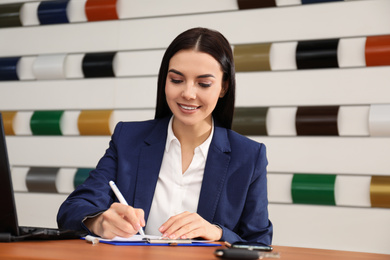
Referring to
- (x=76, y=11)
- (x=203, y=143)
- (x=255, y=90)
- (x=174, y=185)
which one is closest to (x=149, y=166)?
(x=174, y=185)

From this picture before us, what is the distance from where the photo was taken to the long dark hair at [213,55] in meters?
1.98

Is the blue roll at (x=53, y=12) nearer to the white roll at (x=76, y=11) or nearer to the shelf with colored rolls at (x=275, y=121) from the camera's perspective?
the white roll at (x=76, y=11)

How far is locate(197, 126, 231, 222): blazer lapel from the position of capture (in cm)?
194

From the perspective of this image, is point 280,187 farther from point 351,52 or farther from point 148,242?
point 148,242

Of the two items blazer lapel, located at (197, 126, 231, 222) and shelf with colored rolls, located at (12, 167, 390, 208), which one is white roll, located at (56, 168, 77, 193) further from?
blazer lapel, located at (197, 126, 231, 222)

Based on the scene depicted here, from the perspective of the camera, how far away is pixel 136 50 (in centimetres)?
362

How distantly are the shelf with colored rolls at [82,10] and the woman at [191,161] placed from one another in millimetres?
1435

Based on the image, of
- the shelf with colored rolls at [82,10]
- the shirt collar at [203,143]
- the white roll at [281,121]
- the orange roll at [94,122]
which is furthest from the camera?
the orange roll at [94,122]

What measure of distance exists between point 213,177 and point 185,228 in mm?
416

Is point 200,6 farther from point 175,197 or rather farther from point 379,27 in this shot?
point 175,197

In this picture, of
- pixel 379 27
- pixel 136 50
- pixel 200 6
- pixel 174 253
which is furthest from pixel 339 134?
pixel 174 253

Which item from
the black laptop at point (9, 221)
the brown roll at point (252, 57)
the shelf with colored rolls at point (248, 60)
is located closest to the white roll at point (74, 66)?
the shelf with colored rolls at point (248, 60)

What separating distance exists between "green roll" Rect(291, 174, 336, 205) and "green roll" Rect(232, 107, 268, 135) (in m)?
0.35

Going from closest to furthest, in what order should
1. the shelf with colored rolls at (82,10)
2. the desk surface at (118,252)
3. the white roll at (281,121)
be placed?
the desk surface at (118,252)
the white roll at (281,121)
the shelf with colored rolls at (82,10)
